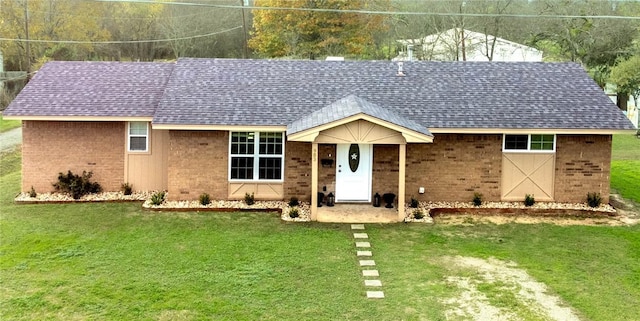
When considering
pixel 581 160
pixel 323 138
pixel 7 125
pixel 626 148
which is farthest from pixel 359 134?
pixel 7 125

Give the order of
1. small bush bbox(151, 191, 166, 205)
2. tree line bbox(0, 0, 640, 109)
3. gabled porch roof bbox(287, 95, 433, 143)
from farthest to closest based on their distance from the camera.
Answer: tree line bbox(0, 0, 640, 109)
small bush bbox(151, 191, 166, 205)
gabled porch roof bbox(287, 95, 433, 143)

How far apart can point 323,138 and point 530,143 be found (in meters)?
5.99

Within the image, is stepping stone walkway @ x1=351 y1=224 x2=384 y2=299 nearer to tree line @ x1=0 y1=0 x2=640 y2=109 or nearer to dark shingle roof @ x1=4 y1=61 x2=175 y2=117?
dark shingle roof @ x1=4 y1=61 x2=175 y2=117

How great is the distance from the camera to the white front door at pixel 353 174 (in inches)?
643

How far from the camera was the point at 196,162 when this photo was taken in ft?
53.6

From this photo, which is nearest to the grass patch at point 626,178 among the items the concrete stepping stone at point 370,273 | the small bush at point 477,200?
the small bush at point 477,200

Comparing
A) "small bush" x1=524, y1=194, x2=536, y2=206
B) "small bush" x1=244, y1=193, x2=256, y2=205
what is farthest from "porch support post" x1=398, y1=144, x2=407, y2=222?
"small bush" x1=244, y1=193, x2=256, y2=205

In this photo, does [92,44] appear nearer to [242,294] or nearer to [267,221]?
[267,221]

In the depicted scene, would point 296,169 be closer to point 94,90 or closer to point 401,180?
point 401,180

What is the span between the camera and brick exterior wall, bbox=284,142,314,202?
16422mm

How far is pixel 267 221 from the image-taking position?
49.0ft

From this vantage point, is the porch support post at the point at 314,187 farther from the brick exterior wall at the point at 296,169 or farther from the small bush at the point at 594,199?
the small bush at the point at 594,199

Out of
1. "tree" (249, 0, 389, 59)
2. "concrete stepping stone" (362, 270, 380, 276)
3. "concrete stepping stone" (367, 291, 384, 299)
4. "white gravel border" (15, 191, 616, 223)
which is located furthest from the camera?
"tree" (249, 0, 389, 59)

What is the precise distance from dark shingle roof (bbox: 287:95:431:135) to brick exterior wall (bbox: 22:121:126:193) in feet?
17.7
